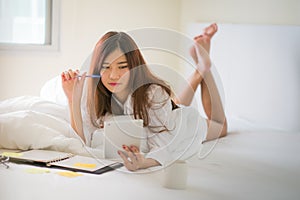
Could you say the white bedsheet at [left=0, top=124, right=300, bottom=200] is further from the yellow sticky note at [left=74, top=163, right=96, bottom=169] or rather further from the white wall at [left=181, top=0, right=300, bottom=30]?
the white wall at [left=181, top=0, right=300, bottom=30]

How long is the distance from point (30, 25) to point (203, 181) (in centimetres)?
149

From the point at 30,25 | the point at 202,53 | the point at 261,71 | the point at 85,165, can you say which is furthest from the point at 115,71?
the point at 30,25

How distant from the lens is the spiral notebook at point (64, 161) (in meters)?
1.33

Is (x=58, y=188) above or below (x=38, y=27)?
below

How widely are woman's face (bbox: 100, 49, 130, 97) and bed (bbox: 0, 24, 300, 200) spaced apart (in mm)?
224

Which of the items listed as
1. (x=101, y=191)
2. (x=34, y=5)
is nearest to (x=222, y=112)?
(x=101, y=191)

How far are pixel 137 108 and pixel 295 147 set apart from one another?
0.56 metres

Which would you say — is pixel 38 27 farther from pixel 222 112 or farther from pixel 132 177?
pixel 132 177

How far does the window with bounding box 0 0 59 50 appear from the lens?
2.15 meters

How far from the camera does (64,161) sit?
4.55 feet

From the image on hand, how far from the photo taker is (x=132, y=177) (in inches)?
49.9

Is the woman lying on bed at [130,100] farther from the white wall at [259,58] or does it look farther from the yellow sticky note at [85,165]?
the white wall at [259,58]

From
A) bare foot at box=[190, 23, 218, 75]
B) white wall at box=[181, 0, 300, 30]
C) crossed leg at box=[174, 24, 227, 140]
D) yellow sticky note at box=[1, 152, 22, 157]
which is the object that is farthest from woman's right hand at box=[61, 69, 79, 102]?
white wall at box=[181, 0, 300, 30]

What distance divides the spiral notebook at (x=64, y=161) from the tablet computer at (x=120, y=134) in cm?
4
